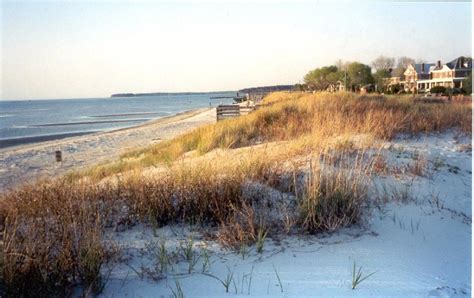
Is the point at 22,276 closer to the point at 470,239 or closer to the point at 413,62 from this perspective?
the point at 470,239

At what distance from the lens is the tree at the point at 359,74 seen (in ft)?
182

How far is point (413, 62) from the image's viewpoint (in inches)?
3184

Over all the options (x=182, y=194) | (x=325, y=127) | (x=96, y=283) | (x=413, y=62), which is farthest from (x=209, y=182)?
(x=413, y=62)

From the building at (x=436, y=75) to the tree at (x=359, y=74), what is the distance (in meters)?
6.60

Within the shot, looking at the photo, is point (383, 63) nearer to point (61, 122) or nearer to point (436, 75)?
point (436, 75)

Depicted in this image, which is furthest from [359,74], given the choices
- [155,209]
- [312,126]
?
[155,209]

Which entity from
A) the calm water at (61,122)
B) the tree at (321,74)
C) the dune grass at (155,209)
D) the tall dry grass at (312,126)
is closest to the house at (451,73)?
→ the tree at (321,74)

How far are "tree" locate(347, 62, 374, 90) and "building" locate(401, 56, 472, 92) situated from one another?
21.7 feet

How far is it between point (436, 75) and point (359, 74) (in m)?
24.9

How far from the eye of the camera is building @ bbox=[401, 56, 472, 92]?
211ft

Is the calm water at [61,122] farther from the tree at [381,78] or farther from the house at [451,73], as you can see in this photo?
the house at [451,73]

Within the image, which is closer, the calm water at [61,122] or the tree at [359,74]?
the calm water at [61,122]

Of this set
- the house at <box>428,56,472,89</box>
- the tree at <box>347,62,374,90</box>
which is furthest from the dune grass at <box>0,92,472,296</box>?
the house at <box>428,56,472,89</box>

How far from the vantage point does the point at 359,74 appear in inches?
2240
